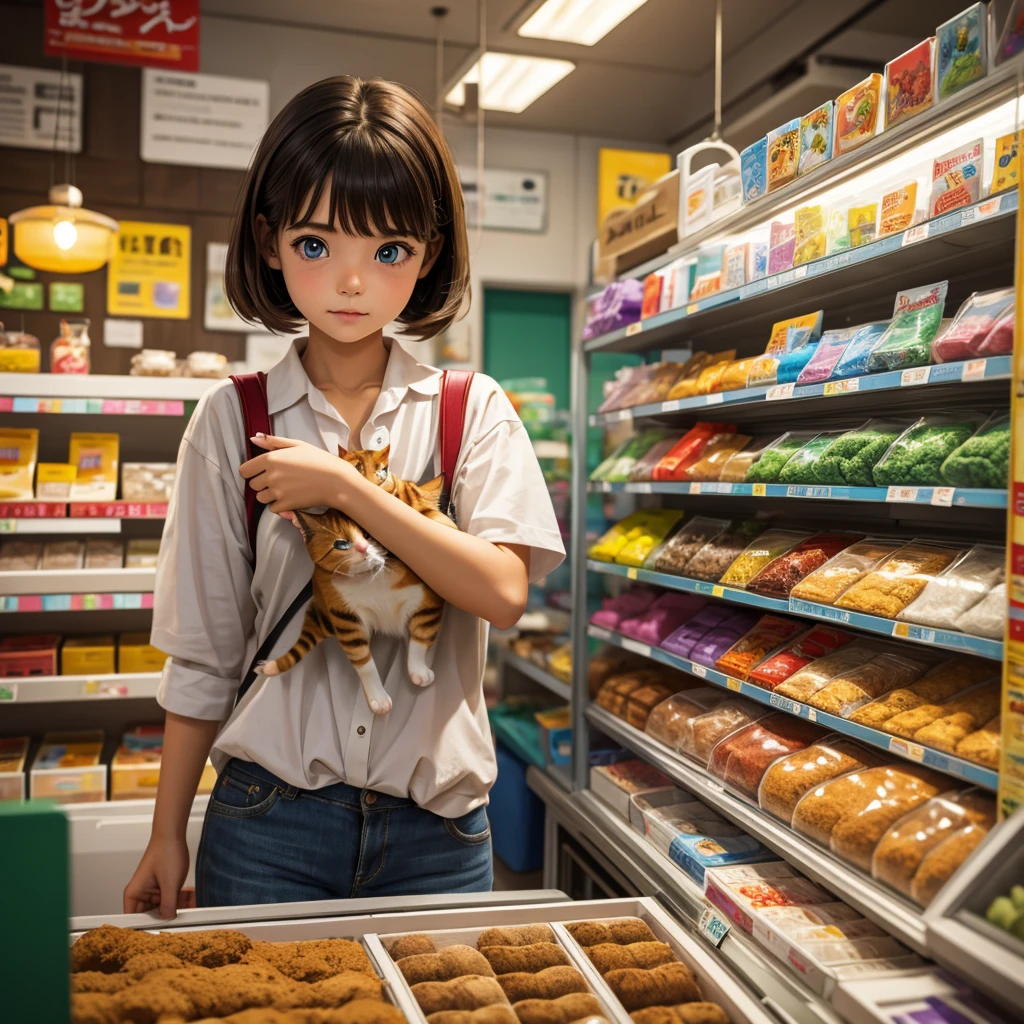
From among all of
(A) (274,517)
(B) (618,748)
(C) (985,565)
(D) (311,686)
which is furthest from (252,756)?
(B) (618,748)

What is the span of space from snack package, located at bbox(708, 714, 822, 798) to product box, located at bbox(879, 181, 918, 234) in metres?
1.19

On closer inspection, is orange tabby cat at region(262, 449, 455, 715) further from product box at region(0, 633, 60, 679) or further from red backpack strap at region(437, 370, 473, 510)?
product box at region(0, 633, 60, 679)

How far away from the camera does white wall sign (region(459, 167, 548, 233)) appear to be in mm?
6586

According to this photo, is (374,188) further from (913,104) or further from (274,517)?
(913,104)

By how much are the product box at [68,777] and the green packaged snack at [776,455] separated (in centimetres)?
233

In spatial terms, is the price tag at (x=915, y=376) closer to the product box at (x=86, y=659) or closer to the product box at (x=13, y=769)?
the product box at (x=86, y=659)

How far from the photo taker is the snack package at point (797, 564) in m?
2.40

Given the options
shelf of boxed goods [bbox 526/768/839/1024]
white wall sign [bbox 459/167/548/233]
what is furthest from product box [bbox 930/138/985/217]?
white wall sign [bbox 459/167/548/233]

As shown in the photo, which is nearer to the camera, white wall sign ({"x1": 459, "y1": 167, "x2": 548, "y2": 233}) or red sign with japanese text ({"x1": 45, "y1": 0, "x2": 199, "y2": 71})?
red sign with japanese text ({"x1": 45, "y1": 0, "x2": 199, "y2": 71})

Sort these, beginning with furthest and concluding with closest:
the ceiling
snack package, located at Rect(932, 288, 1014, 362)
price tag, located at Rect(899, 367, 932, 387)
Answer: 1. the ceiling
2. price tag, located at Rect(899, 367, 932, 387)
3. snack package, located at Rect(932, 288, 1014, 362)

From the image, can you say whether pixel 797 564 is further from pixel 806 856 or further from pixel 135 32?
pixel 135 32

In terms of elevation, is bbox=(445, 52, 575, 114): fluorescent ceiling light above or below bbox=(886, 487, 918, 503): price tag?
above

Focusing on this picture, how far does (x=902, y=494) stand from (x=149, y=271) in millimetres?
4338

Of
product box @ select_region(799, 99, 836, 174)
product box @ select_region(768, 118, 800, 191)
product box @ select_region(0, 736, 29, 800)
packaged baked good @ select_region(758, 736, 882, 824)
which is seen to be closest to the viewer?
packaged baked good @ select_region(758, 736, 882, 824)
